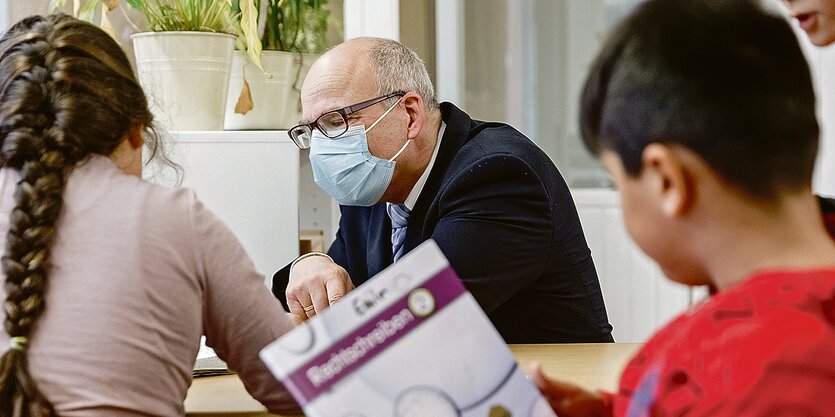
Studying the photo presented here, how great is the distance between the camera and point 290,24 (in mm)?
2422

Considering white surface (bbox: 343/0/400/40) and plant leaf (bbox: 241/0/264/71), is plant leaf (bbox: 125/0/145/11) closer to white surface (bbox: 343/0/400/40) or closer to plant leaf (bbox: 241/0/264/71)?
plant leaf (bbox: 241/0/264/71)

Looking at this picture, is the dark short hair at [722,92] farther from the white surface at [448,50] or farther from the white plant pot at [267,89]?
the white surface at [448,50]

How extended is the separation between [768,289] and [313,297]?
1.17 meters

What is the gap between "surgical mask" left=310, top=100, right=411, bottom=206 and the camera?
74.1 inches

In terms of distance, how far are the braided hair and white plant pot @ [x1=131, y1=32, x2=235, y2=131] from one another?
1.09 meters

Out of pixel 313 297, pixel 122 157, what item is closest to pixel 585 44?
pixel 313 297

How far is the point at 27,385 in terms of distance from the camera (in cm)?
97

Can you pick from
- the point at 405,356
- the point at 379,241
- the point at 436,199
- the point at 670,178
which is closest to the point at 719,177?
the point at 670,178

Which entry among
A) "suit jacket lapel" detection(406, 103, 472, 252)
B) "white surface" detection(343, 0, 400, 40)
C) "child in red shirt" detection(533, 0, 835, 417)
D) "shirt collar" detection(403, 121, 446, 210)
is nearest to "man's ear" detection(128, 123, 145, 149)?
"child in red shirt" detection(533, 0, 835, 417)

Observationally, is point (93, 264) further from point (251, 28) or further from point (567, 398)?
point (251, 28)

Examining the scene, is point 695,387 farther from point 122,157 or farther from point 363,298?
point 122,157

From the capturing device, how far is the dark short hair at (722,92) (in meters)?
0.68

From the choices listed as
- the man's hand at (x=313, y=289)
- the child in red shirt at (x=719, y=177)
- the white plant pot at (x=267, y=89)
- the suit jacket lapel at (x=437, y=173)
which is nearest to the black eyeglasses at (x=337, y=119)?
the suit jacket lapel at (x=437, y=173)

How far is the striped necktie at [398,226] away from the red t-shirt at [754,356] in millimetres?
1190
